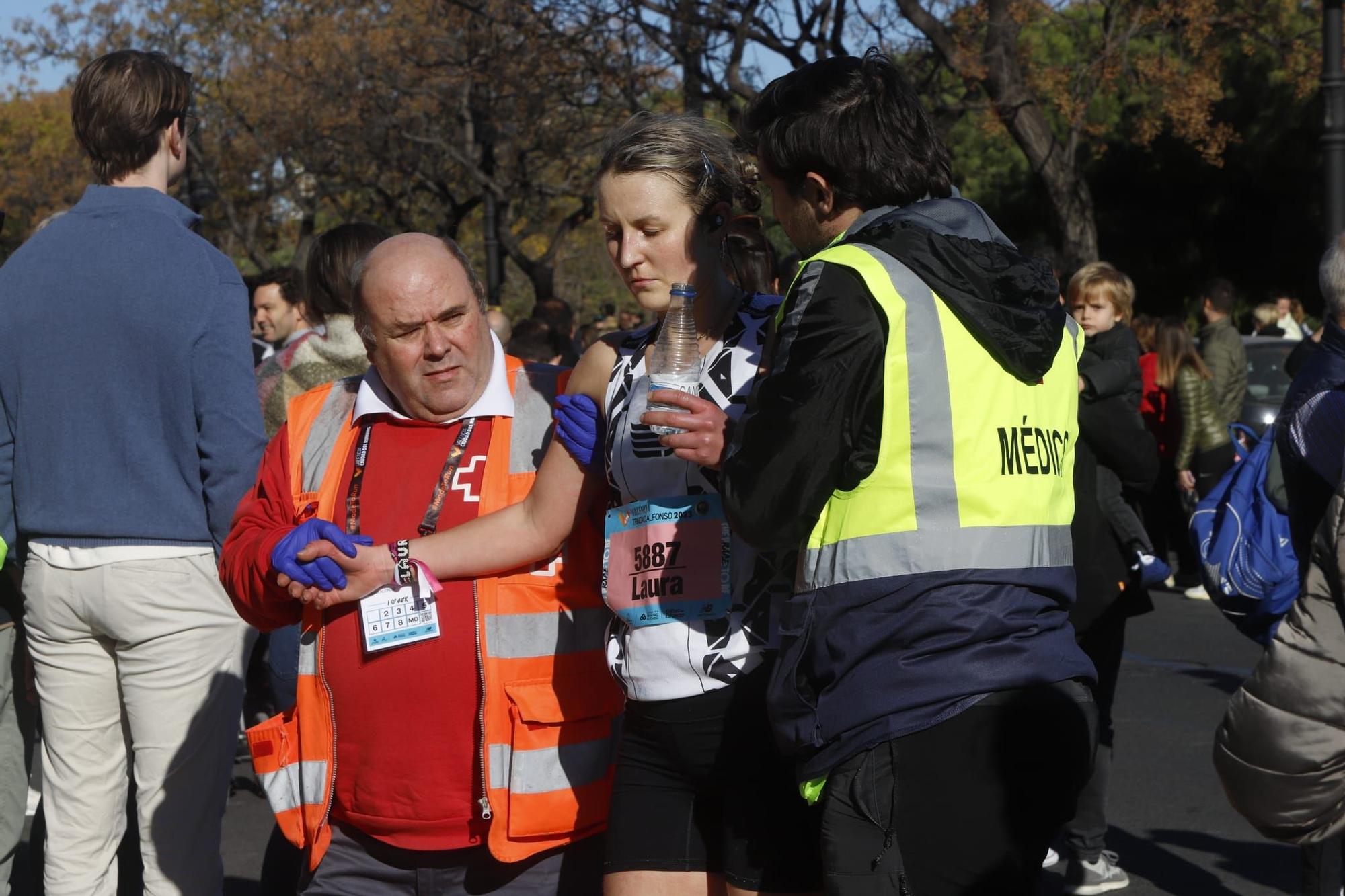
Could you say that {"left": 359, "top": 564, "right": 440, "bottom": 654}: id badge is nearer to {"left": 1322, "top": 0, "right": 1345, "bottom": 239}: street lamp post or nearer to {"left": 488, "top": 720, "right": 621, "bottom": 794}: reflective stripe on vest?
{"left": 488, "top": 720, "right": 621, "bottom": 794}: reflective stripe on vest

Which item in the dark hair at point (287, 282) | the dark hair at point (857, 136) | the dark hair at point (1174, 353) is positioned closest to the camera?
the dark hair at point (857, 136)

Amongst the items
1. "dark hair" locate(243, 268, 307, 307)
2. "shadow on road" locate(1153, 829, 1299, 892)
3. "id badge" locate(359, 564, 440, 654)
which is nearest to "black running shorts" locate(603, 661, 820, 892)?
"id badge" locate(359, 564, 440, 654)

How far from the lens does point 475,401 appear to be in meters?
3.15

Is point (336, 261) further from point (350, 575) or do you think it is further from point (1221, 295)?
point (1221, 295)

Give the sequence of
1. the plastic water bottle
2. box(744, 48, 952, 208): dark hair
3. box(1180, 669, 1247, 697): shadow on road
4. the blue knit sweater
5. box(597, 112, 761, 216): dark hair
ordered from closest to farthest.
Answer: box(744, 48, 952, 208): dark hair → the plastic water bottle → box(597, 112, 761, 216): dark hair → the blue knit sweater → box(1180, 669, 1247, 697): shadow on road

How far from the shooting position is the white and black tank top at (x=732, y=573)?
267 centimetres

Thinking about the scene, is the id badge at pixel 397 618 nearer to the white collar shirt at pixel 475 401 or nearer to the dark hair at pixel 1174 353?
the white collar shirt at pixel 475 401

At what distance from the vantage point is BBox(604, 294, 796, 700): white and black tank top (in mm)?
2668

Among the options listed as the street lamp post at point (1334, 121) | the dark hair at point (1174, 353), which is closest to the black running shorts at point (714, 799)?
the dark hair at point (1174, 353)

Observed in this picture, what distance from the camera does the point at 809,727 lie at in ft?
7.40

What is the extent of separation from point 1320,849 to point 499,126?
18.8m

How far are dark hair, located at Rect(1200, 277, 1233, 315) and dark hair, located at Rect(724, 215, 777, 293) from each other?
8.63 meters

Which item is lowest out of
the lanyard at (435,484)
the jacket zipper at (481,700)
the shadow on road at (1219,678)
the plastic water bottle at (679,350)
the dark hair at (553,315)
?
the shadow on road at (1219,678)

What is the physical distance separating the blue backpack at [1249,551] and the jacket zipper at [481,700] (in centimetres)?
228
